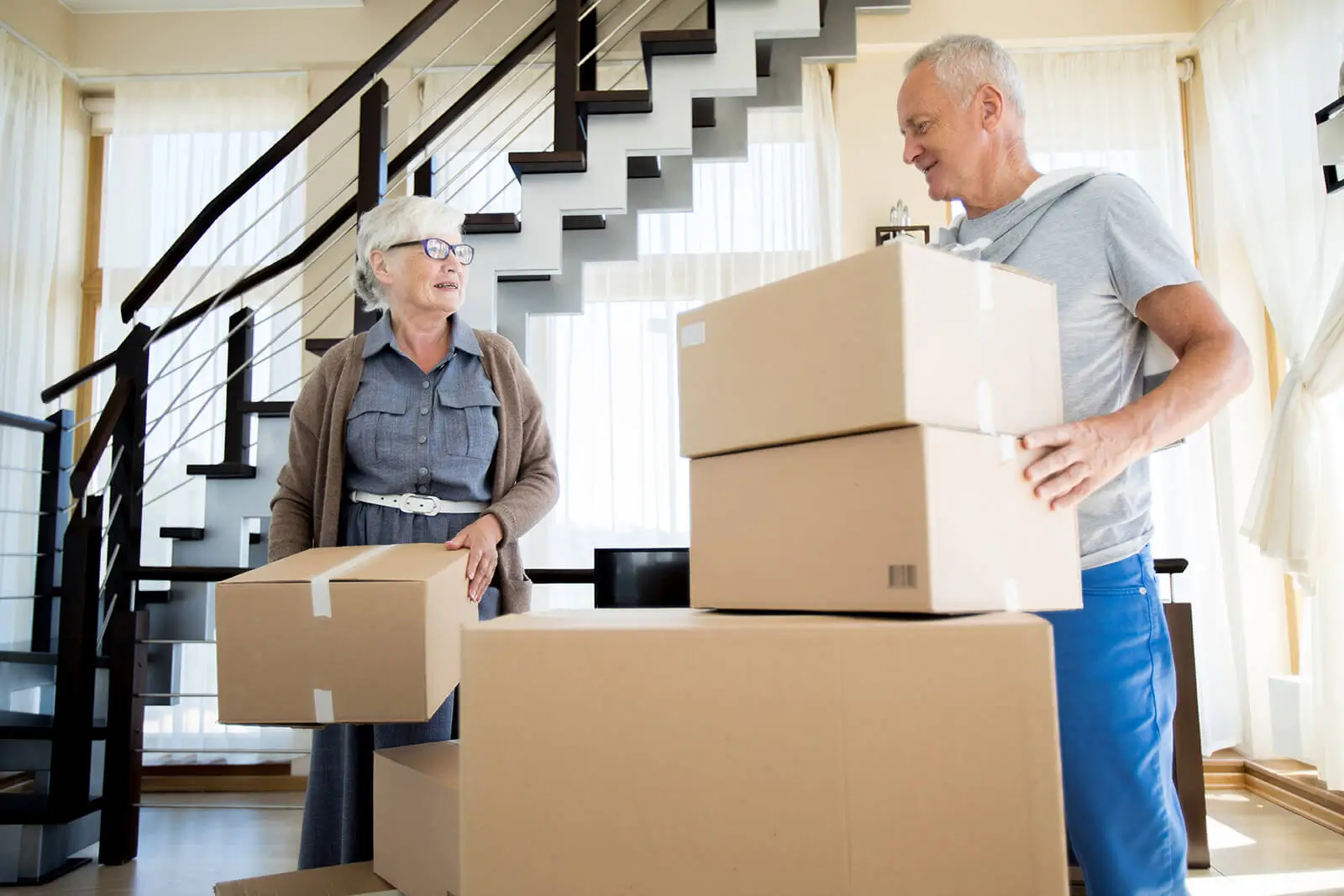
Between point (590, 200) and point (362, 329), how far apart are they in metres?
0.81

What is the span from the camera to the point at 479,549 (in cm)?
155

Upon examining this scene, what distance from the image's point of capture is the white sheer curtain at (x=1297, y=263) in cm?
296

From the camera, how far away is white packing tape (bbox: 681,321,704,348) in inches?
42.2

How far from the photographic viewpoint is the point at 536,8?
13.9ft

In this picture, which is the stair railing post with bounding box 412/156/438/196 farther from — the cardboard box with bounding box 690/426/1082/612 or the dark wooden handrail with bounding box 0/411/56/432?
the cardboard box with bounding box 690/426/1082/612

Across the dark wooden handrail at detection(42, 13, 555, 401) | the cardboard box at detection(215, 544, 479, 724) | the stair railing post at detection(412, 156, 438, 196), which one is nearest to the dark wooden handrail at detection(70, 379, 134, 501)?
the dark wooden handrail at detection(42, 13, 555, 401)

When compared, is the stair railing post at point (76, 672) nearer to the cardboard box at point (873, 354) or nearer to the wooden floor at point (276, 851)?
the wooden floor at point (276, 851)

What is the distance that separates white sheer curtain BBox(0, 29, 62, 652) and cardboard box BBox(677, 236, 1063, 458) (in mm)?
3885

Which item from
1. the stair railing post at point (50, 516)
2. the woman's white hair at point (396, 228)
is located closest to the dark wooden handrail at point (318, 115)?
the stair railing post at point (50, 516)

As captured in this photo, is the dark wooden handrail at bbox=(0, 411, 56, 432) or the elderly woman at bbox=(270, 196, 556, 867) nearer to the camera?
the elderly woman at bbox=(270, 196, 556, 867)

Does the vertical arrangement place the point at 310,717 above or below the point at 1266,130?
below

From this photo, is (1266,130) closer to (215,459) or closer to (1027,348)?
(1027,348)

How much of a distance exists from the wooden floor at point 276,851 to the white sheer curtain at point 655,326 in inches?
53.8

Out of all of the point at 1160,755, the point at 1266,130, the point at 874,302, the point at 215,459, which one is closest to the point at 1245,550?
the point at 1266,130
